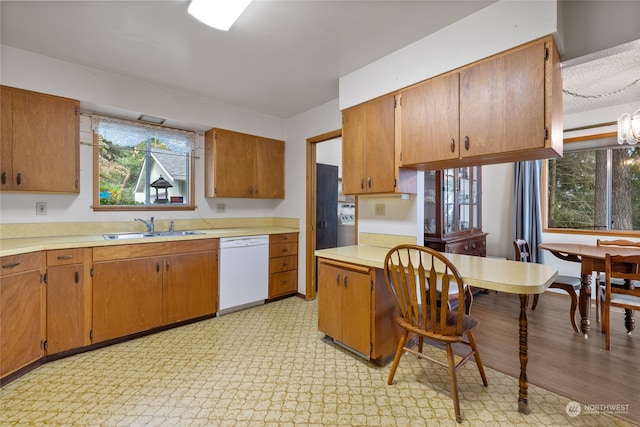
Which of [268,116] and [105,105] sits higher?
[268,116]

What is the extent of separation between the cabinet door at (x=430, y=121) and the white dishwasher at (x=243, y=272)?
2028 mm

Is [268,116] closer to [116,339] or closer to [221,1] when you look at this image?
[221,1]

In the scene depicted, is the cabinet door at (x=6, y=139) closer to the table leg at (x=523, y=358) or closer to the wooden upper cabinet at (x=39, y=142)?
the wooden upper cabinet at (x=39, y=142)

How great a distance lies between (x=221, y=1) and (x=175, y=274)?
2337 millimetres

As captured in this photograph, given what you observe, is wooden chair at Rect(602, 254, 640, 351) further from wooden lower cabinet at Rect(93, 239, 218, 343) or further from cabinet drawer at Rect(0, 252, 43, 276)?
cabinet drawer at Rect(0, 252, 43, 276)

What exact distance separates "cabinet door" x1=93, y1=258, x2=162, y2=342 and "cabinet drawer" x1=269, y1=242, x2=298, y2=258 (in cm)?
129

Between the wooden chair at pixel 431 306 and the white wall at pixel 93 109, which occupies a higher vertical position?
the white wall at pixel 93 109

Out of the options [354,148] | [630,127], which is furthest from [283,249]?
[630,127]

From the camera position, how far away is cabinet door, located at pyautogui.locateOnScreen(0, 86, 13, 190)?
229 cm

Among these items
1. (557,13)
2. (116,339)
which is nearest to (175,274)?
(116,339)

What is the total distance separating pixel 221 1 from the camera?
1797 mm

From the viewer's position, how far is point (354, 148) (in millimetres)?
2736

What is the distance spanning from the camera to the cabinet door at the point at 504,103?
1.71m

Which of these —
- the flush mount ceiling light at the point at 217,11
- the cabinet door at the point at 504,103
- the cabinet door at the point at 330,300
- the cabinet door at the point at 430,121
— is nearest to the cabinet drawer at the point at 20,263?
the flush mount ceiling light at the point at 217,11
